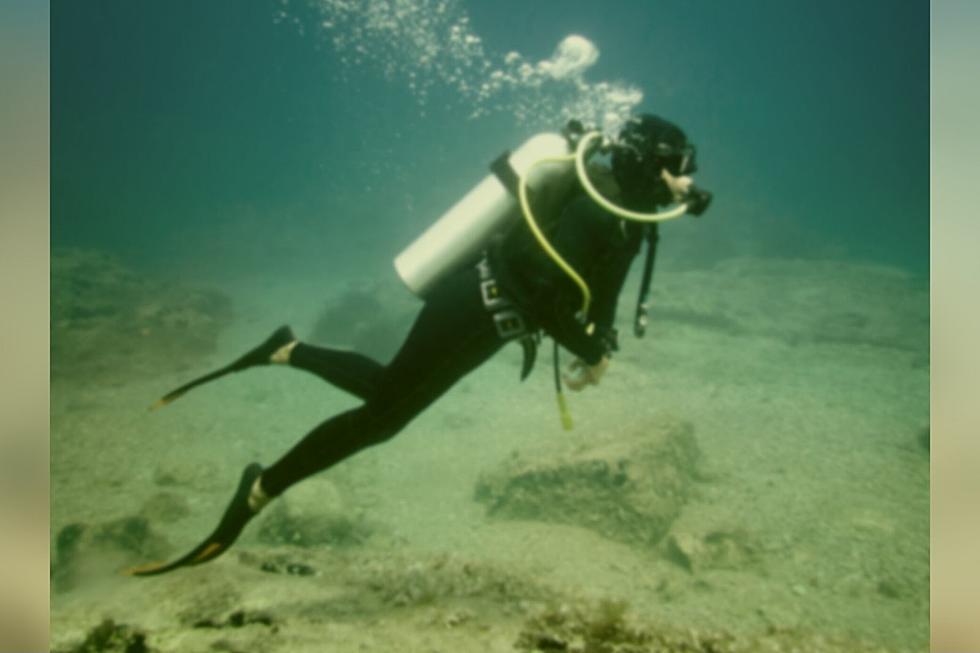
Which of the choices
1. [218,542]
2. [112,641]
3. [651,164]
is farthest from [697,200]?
[112,641]

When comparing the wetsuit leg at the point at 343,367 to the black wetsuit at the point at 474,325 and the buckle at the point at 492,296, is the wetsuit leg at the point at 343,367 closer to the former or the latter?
the black wetsuit at the point at 474,325

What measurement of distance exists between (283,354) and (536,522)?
381 centimetres

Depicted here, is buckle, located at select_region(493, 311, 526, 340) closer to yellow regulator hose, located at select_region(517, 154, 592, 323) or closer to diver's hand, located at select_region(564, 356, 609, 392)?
yellow regulator hose, located at select_region(517, 154, 592, 323)

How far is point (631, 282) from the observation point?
21906 millimetres

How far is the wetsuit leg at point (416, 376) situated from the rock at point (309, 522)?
126 inches

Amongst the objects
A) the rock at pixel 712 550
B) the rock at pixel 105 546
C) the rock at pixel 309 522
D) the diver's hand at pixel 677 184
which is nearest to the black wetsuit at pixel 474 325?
the diver's hand at pixel 677 184

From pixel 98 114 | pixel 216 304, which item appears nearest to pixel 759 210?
pixel 216 304

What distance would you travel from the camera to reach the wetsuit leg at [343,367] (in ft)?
10.4

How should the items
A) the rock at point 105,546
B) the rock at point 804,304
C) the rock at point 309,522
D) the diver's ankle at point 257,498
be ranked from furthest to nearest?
the rock at point 804,304
the rock at point 309,522
the rock at point 105,546
the diver's ankle at point 257,498

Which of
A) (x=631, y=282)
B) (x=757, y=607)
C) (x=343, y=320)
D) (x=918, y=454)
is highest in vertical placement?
(x=631, y=282)

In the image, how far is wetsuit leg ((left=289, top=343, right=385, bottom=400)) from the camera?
10.4 feet

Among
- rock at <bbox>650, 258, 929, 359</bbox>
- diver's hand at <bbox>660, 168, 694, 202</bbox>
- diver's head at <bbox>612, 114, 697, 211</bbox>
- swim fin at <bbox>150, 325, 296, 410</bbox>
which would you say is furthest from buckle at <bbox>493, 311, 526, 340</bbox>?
rock at <bbox>650, 258, 929, 359</bbox>

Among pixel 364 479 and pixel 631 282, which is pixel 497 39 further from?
pixel 364 479

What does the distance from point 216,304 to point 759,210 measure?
108 ft
